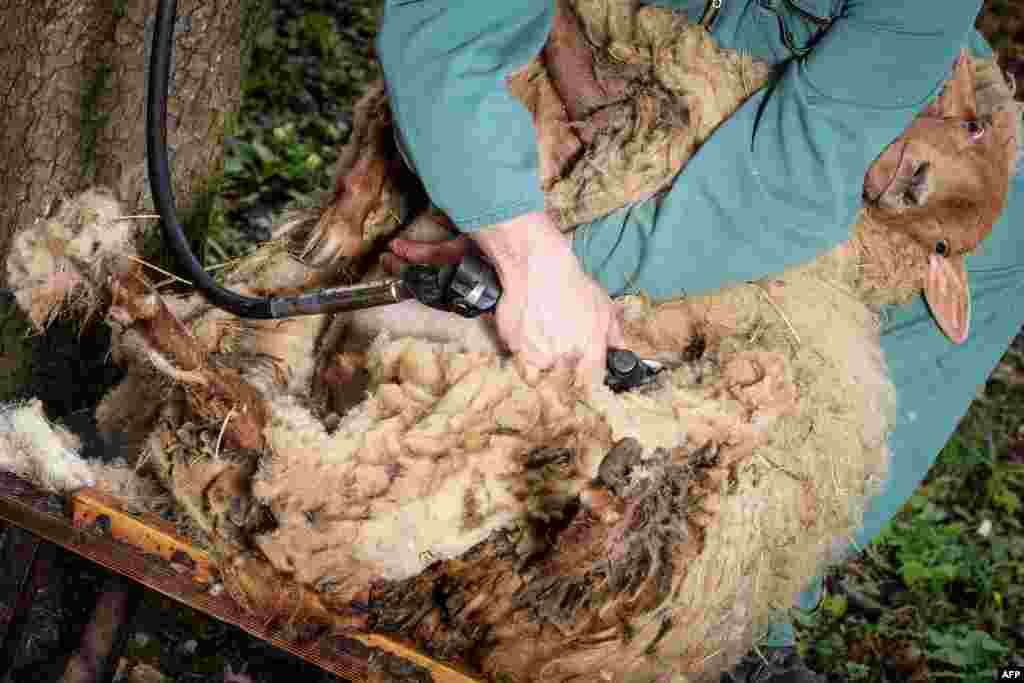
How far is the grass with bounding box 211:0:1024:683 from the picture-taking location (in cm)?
374

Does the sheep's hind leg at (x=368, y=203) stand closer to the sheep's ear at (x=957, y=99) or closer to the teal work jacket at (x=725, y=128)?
the teal work jacket at (x=725, y=128)

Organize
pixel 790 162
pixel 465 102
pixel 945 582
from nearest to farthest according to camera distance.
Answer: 1. pixel 465 102
2. pixel 790 162
3. pixel 945 582

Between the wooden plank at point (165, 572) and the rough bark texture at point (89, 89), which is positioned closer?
the wooden plank at point (165, 572)

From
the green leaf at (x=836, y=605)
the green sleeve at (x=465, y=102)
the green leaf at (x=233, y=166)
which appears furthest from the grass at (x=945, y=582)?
the green leaf at (x=233, y=166)

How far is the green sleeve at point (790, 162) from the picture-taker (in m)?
1.77

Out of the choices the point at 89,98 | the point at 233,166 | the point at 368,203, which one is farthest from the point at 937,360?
the point at 233,166

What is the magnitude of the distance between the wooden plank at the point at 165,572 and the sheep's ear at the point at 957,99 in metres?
1.52

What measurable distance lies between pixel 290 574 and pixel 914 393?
65.8 inches

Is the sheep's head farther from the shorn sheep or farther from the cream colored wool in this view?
the cream colored wool

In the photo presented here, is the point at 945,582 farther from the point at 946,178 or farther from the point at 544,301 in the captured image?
the point at 544,301

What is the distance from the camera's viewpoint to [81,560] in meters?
2.77

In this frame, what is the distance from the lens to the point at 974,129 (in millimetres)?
2043

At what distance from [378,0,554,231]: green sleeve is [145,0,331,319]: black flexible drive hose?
1.05ft

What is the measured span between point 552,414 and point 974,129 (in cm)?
110
